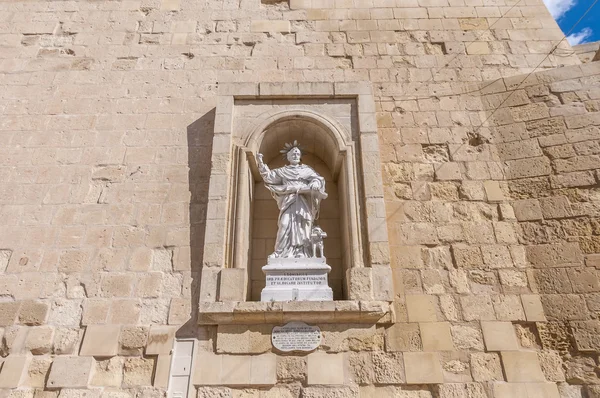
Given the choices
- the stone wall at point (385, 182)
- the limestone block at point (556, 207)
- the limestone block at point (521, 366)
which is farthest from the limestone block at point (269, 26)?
the limestone block at point (521, 366)

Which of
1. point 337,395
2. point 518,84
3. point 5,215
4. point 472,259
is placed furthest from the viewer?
point 518,84

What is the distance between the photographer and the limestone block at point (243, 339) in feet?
11.8

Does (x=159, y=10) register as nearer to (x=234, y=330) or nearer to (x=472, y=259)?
(x=234, y=330)

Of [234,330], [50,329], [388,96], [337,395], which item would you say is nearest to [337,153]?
[388,96]

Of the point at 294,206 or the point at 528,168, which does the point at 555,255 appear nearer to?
the point at 528,168

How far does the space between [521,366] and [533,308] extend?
0.58 meters

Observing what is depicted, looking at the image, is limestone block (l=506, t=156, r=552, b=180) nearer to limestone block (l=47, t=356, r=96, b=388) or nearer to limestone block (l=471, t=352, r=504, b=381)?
limestone block (l=471, t=352, r=504, b=381)

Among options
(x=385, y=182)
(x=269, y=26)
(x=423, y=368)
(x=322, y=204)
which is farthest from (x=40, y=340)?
(x=269, y=26)

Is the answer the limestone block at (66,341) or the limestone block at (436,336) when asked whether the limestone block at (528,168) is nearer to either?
the limestone block at (436,336)

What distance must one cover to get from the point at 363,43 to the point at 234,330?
13.8 ft

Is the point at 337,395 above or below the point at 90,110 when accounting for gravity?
below

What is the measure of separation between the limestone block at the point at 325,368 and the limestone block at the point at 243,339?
0.41m

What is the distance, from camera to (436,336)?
3715 millimetres

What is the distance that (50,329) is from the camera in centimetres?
380
